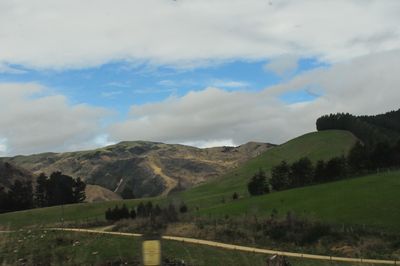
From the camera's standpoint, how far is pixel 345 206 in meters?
76.2

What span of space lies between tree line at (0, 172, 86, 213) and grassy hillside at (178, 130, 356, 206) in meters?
34.0

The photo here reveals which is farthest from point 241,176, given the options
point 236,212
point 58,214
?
point 236,212

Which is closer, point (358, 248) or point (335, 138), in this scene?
point (358, 248)

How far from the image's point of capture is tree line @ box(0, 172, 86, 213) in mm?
143875

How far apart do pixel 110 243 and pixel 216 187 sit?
126340 millimetres

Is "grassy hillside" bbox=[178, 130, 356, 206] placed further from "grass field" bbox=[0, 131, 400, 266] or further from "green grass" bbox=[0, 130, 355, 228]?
"grass field" bbox=[0, 131, 400, 266]

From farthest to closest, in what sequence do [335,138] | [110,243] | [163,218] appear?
[335,138] < [163,218] < [110,243]

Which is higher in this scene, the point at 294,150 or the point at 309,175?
the point at 294,150

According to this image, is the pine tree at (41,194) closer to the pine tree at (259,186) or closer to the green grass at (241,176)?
the green grass at (241,176)

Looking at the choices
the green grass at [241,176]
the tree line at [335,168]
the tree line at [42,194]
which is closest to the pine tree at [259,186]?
the tree line at [335,168]

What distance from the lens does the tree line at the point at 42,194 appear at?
472 feet

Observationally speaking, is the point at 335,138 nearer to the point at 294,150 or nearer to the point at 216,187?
the point at 294,150

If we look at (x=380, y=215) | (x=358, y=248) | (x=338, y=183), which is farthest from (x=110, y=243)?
(x=338, y=183)

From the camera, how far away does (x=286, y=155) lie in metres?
183
